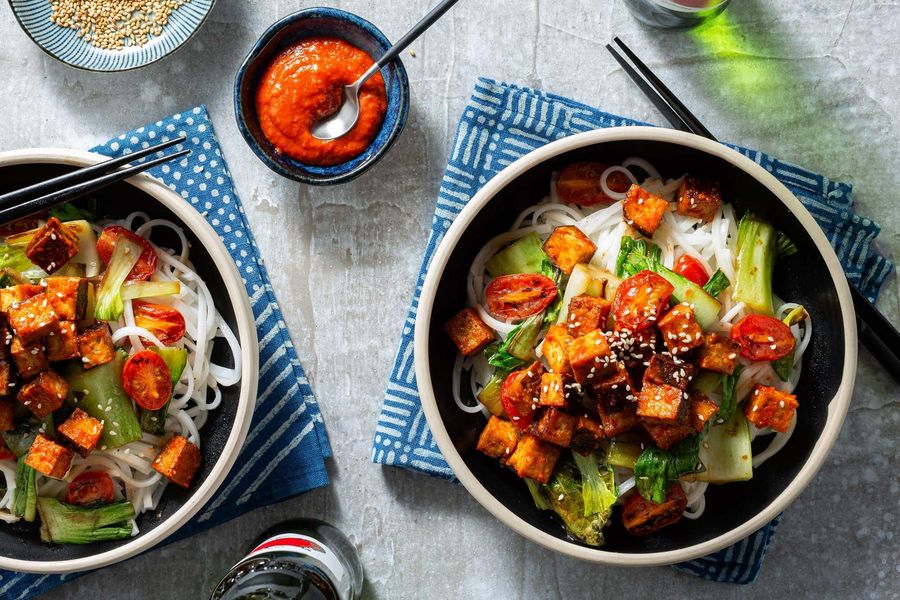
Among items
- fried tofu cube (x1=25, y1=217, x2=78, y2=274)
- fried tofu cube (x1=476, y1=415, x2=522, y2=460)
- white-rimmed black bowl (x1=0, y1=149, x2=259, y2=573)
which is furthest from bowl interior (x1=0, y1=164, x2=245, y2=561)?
fried tofu cube (x1=476, y1=415, x2=522, y2=460)

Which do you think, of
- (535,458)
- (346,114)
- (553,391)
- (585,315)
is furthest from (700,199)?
(346,114)

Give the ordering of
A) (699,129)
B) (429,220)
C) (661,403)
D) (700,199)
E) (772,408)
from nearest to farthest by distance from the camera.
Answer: (661,403)
(772,408)
(700,199)
(699,129)
(429,220)

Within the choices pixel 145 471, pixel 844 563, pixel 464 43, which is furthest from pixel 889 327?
pixel 145 471

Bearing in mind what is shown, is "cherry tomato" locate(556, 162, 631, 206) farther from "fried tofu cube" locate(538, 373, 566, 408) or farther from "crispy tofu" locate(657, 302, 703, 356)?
"fried tofu cube" locate(538, 373, 566, 408)

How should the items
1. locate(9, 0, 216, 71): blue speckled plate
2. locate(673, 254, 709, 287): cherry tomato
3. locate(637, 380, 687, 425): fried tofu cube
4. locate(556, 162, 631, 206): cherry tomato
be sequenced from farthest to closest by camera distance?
locate(9, 0, 216, 71): blue speckled plate < locate(556, 162, 631, 206): cherry tomato < locate(673, 254, 709, 287): cherry tomato < locate(637, 380, 687, 425): fried tofu cube

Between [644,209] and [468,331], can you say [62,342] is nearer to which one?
[468,331]

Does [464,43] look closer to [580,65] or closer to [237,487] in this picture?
[580,65]

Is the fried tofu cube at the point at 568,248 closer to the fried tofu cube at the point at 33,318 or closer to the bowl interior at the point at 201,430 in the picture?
the bowl interior at the point at 201,430
